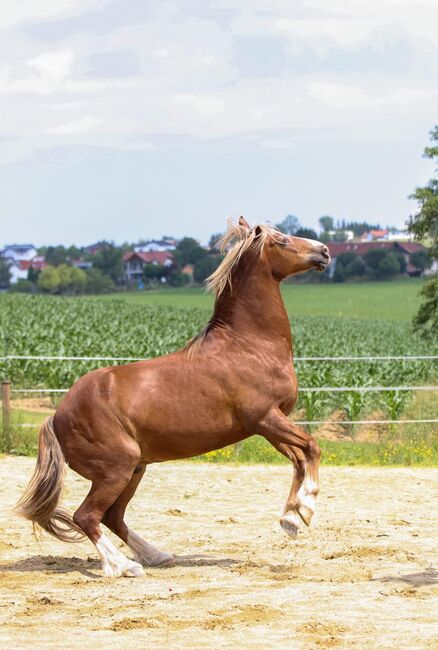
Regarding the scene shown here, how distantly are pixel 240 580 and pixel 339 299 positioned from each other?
279 feet

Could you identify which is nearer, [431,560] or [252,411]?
[252,411]

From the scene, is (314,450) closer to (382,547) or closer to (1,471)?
(382,547)

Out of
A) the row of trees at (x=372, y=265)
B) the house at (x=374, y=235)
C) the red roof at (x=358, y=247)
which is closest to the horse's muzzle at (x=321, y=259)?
the row of trees at (x=372, y=265)

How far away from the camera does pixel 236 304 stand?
23.8ft

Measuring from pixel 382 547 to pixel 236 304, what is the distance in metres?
2.17

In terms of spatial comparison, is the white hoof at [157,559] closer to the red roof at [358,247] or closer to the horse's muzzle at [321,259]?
the horse's muzzle at [321,259]

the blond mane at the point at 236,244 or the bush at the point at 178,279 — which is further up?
the blond mane at the point at 236,244

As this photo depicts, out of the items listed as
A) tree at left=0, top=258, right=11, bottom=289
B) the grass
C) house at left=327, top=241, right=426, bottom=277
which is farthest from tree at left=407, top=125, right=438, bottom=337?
tree at left=0, top=258, right=11, bottom=289

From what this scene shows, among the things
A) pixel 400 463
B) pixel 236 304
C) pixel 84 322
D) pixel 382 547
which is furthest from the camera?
pixel 84 322

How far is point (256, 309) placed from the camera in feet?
23.7

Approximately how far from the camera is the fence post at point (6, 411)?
45.2 feet

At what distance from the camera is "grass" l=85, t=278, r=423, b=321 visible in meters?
78.6

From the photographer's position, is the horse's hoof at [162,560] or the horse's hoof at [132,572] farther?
the horse's hoof at [162,560]

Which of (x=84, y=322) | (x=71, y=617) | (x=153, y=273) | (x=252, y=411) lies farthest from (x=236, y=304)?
(x=153, y=273)
